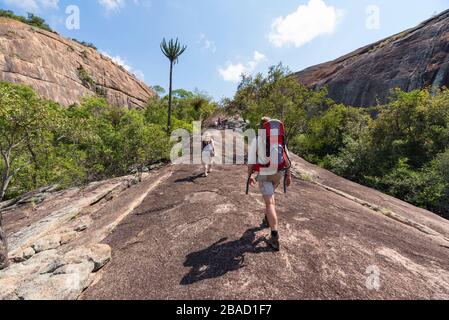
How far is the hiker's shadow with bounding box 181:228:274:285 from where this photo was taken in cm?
333

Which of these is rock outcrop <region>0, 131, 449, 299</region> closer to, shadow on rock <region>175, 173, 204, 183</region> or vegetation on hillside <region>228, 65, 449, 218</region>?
shadow on rock <region>175, 173, 204, 183</region>

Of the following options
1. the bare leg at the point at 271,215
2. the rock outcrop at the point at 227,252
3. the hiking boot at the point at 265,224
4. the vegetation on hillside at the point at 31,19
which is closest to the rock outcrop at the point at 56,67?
the vegetation on hillside at the point at 31,19

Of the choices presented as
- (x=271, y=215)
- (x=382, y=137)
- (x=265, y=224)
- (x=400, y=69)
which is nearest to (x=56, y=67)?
(x=382, y=137)

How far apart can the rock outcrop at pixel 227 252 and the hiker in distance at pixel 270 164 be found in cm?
51

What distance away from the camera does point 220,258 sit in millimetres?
3656

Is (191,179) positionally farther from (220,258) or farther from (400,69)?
(400,69)

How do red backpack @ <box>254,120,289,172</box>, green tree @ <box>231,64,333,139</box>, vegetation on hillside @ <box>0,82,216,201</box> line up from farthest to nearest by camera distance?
green tree @ <box>231,64,333,139</box> → vegetation on hillside @ <box>0,82,216,201</box> → red backpack @ <box>254,120,289,172</box>

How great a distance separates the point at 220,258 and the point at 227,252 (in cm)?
17

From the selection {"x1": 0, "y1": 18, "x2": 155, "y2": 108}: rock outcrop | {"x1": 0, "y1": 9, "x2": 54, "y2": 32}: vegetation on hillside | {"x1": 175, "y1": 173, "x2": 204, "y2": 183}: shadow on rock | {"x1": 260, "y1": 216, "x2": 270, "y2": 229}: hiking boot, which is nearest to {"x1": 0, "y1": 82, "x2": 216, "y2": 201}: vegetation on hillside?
{"x1": 175, "y1": 173, "x2": 204, "y2": 183}: shadow on rock

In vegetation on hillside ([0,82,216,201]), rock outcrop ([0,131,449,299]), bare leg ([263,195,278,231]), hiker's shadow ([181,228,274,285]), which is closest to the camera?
rock outcrop ([0,131,449,299])

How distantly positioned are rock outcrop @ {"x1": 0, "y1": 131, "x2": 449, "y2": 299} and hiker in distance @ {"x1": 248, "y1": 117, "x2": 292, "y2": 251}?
A: 1.67 feet

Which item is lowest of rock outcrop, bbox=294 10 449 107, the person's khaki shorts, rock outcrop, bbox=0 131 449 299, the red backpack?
rock outcrop, bbox=0 131 449 299

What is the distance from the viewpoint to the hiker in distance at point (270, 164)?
3754 mm
